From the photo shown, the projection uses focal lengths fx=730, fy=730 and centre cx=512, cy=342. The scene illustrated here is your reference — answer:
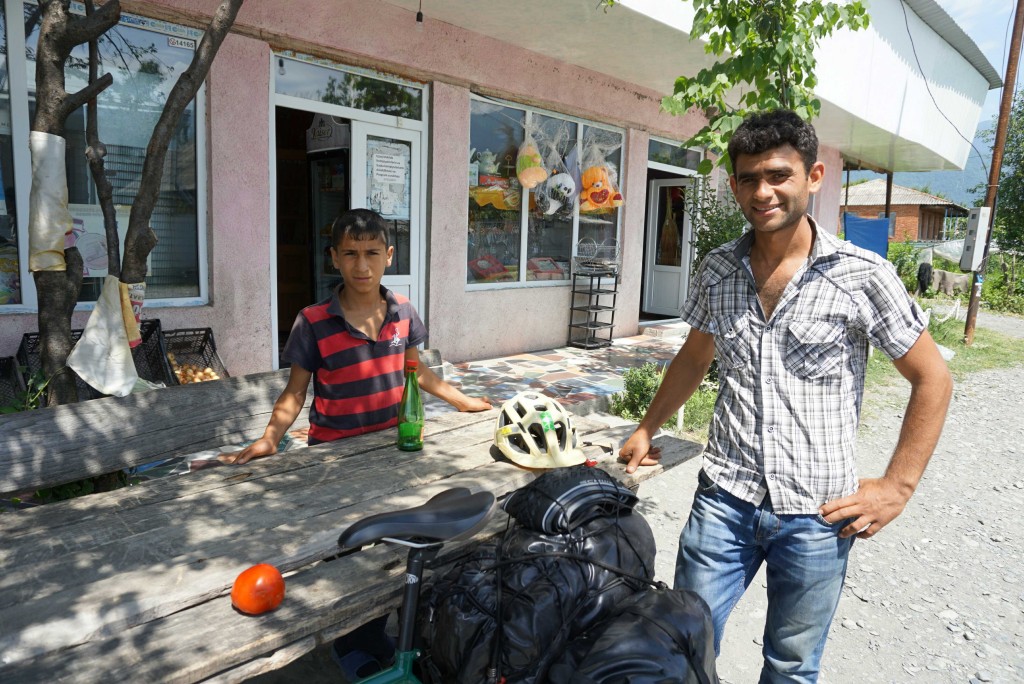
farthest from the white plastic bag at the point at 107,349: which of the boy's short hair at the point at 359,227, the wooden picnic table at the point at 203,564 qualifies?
the boy's short hair at the point at 359,227

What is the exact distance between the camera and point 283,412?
2.91 m

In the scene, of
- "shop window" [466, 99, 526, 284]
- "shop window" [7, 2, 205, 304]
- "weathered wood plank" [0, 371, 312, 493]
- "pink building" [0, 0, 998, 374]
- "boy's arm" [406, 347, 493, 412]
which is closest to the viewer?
"weathered wood plank" [0, 371, 312, 493]

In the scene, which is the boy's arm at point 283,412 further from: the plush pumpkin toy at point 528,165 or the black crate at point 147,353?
the plush pumpkin toy at point 528,165

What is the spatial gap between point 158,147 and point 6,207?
250 centimetres

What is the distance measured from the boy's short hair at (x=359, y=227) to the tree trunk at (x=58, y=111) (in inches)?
53.6

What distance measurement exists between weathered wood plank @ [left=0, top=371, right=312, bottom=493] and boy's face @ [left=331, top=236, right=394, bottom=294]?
33.5 inches

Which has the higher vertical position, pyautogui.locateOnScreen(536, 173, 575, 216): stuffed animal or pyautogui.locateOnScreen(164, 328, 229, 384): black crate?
pyautogui.locateOnScreen(536, 173, 575, 216): stuffed animal

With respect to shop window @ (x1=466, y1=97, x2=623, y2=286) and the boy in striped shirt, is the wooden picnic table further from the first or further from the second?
shop window @ (x1=466, y1=97, x2=623, y2=286)

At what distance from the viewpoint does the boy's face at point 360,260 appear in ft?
9.50

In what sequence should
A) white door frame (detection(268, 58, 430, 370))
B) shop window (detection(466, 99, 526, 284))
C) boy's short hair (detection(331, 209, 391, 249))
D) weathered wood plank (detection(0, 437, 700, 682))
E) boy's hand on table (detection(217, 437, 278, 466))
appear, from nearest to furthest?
1. weathered wood plank (detection(0, 437, 700, 682))
2. boy's hand on table (detection(217, 437, 278, 466))
3. boy's short hair (detection(331, 209, 391, 249))
4. white door frame (detection(268, 58, 430, 370))
5. shop window (detection(466, 99, 526, 284))

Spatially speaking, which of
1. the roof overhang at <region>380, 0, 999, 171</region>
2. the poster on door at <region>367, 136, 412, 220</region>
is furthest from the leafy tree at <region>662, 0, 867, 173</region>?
the poster on door at <region>367, 136, 412, 220</region>

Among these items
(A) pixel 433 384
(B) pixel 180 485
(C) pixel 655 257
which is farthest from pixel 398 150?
(C) pixel 655 257

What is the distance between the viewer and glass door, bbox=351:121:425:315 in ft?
23.2

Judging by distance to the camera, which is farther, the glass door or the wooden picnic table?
the glass door
